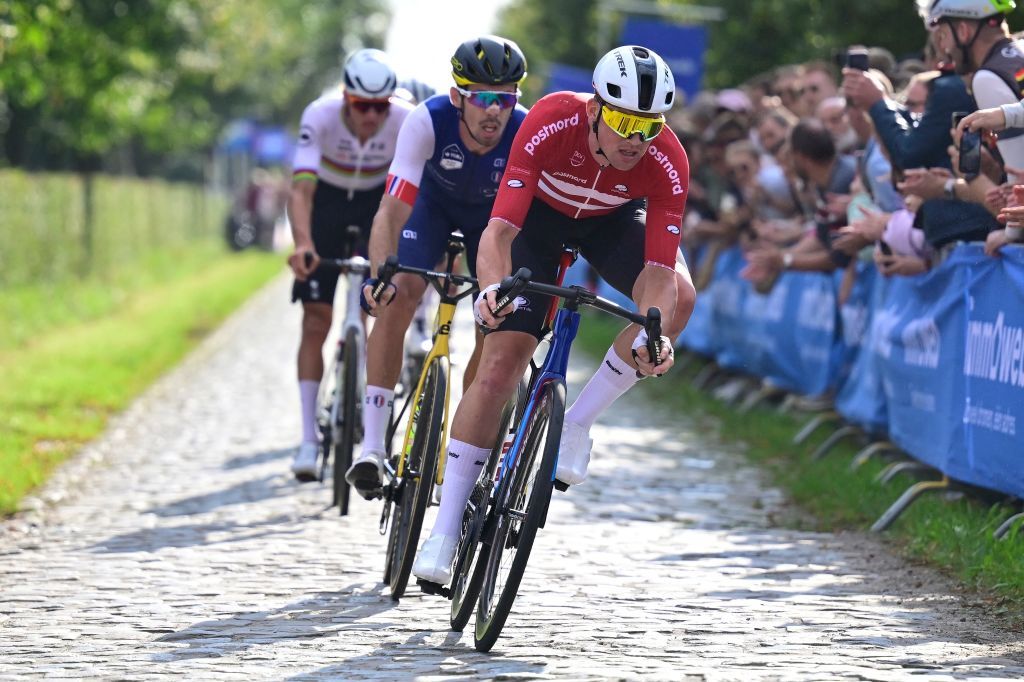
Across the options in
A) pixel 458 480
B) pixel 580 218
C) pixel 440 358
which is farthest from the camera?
pixel 440 358

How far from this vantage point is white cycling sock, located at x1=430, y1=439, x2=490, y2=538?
6.54m

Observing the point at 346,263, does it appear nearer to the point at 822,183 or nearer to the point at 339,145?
the point at 339,145

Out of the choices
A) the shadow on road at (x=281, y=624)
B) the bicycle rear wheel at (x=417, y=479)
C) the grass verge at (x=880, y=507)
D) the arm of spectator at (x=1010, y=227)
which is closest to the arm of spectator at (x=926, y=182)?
the arm of spectator at (x=1010, y=227)

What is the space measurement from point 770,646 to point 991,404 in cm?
269

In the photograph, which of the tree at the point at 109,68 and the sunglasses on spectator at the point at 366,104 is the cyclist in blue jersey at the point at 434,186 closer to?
the sunglasses on spectator at the point at 366,104

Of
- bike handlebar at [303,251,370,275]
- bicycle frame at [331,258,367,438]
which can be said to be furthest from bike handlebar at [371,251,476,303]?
bicycle frame at [331,258,367,438]

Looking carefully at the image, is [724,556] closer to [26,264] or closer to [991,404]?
[991,404]

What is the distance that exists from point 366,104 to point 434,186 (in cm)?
153

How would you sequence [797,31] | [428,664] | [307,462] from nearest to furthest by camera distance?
[428,664] < [307,462] < [797,31]

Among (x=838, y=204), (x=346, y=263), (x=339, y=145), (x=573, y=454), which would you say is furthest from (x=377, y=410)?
(x=838, y=204)

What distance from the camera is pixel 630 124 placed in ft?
20.0

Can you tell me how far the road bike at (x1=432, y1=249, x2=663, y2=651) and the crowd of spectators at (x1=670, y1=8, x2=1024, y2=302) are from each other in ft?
8.54

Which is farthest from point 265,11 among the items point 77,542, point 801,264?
point 77,542

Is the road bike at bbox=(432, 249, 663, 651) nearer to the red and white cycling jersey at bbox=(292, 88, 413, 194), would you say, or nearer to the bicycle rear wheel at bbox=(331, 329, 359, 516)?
the bicycle rear wheel at bbox=(331, 329, 359, 516)
